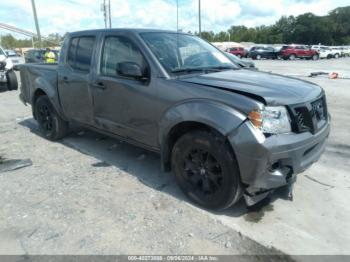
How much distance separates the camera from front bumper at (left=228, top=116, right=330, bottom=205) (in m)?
2.97

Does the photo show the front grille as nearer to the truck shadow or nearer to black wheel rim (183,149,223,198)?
black wheel rim (183,149,223,198)

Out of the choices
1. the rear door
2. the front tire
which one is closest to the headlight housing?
the front tire

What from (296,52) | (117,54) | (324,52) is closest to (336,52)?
(324,52)

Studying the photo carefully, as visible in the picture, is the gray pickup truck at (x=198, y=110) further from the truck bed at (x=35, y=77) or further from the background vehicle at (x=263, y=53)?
the background vehicle at (x=263, y=53)

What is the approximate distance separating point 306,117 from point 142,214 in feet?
6.19

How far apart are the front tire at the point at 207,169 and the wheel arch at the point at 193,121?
0.35 ft

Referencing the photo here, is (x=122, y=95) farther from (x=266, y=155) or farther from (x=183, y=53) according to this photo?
(x=266, y=155)

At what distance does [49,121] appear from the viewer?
19.7 feet

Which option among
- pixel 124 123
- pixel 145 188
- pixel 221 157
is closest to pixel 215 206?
pixel 221 157

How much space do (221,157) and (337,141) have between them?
3392mm

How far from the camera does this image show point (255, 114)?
3.00m

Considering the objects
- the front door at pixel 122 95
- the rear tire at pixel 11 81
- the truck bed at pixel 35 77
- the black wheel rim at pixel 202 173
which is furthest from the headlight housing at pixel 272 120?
the rear tire at pixel 11 81

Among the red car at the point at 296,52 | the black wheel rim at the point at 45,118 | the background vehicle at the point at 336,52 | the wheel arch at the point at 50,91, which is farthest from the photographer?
the background vehicle at the point at 336,52

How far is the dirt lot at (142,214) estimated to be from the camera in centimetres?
299
